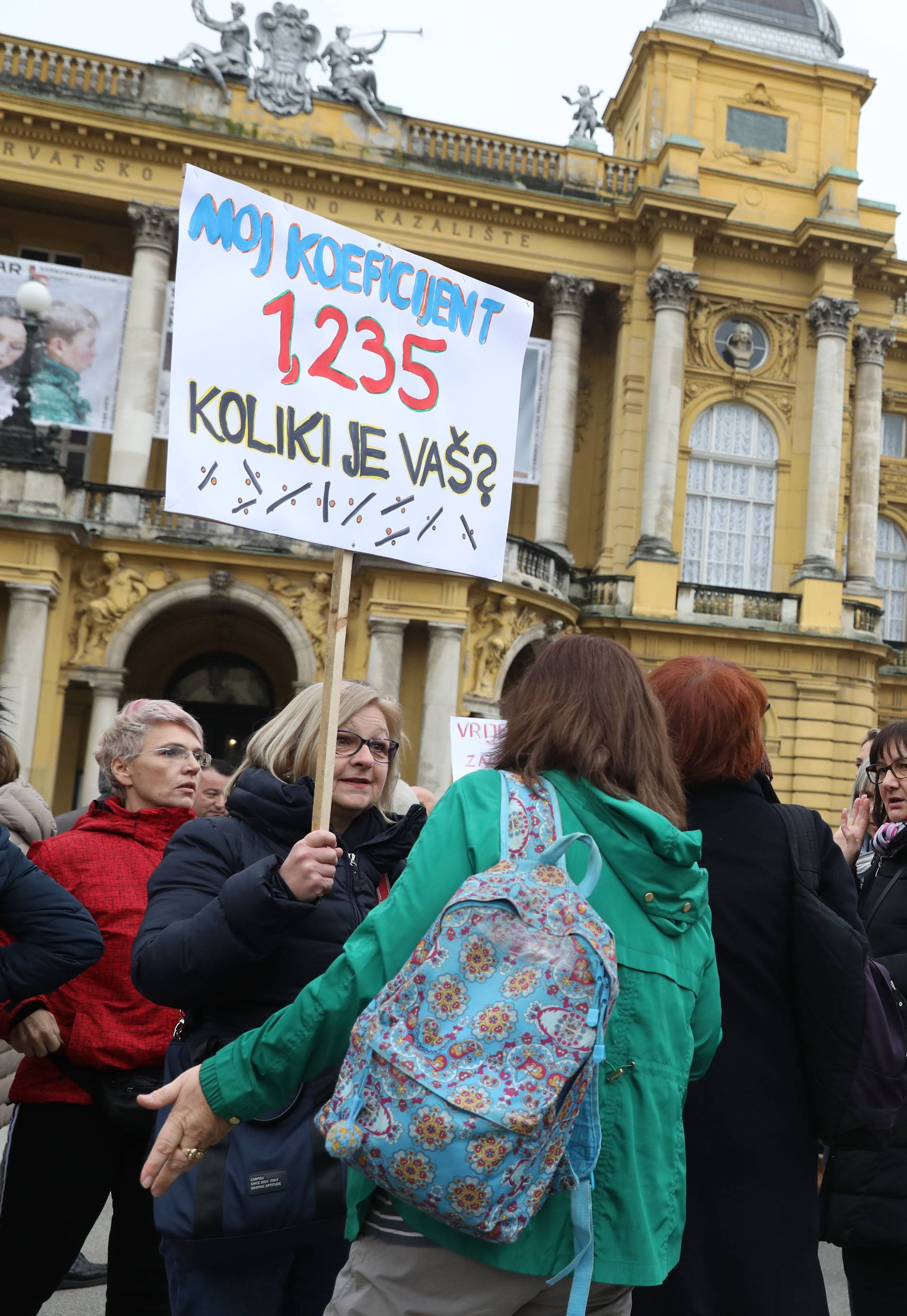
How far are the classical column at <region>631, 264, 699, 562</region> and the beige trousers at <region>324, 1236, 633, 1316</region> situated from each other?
19.7 metres

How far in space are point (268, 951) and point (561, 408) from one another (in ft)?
65.9

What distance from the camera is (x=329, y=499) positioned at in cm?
320

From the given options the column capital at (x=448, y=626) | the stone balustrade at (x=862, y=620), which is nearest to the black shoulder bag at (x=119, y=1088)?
the column capital at (x=448, y=626)

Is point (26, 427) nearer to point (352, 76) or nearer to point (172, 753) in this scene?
point (352, 76)

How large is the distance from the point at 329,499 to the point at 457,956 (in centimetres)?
159

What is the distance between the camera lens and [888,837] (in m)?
3.68

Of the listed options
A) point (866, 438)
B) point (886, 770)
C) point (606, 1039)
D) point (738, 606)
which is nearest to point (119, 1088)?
point (606, 1039)

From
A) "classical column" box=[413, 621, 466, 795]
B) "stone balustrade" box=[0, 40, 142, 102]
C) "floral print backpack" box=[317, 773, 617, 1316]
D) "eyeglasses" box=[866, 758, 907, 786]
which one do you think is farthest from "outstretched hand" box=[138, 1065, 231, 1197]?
"stone balustrade" box=[0, 40, 142, 102]

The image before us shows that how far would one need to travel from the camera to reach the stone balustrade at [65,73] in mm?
19438

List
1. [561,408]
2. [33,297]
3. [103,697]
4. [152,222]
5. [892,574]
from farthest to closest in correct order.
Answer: [892,574]
[561,408]
[152,222]
[103,697]
[33,297]

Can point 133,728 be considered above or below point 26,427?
below

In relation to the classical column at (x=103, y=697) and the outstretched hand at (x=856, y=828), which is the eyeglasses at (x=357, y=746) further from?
the classical column at (x=103, y=697)

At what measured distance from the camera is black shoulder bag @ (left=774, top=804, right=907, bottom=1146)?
2.61 m

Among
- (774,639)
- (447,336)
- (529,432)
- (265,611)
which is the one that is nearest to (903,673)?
(774,639)
